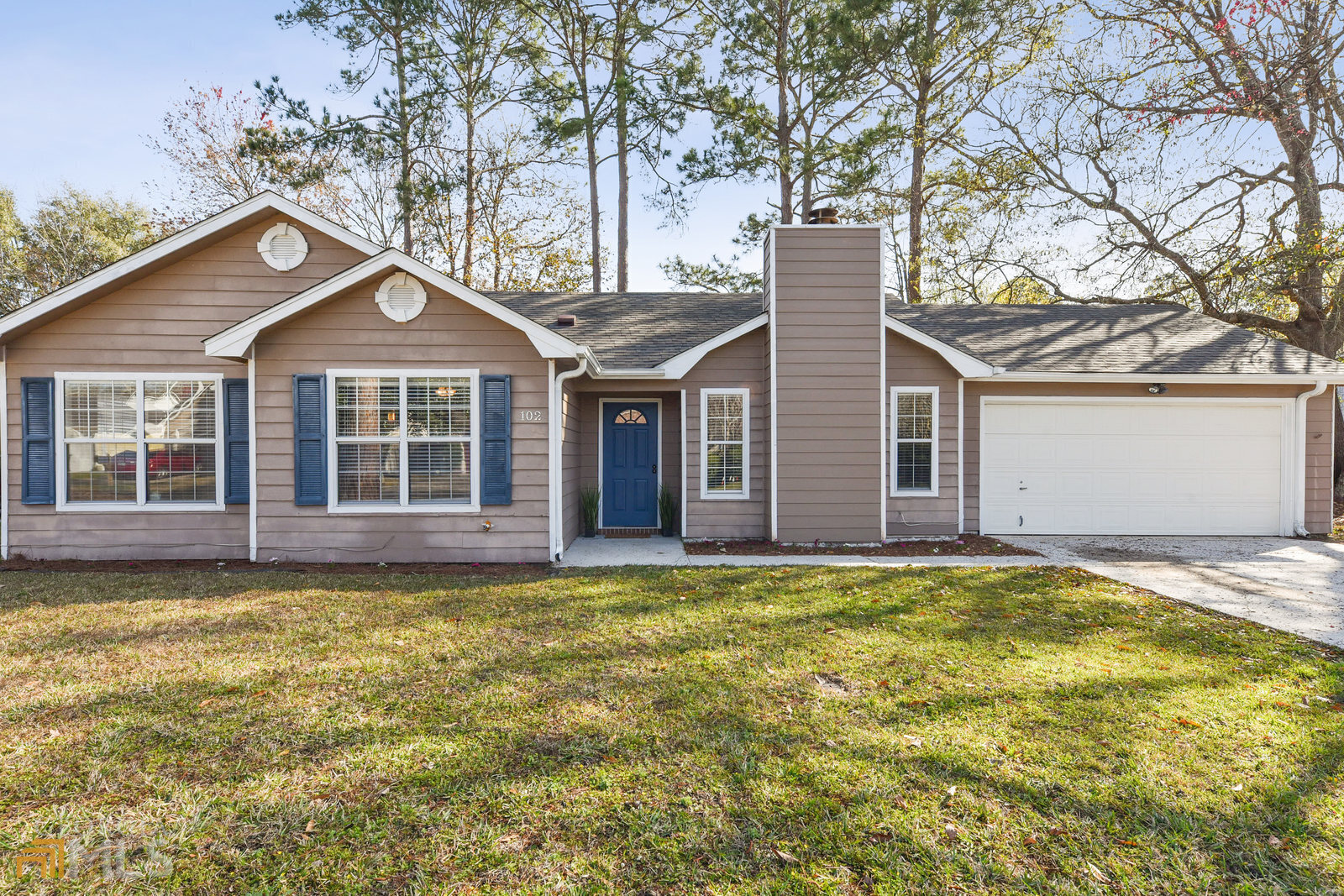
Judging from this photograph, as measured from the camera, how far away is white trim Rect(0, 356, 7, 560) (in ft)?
25.2

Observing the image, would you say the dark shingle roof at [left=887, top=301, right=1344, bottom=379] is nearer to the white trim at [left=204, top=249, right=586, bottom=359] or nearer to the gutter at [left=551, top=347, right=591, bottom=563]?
the gutter at [left=551, top=347, right=591, bottom=563]

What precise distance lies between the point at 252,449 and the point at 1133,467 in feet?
39.8

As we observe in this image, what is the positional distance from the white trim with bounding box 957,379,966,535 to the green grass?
394 centimetres

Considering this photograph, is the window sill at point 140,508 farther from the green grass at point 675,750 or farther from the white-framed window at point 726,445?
the white-framed window at point 726,445

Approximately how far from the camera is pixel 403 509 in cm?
755

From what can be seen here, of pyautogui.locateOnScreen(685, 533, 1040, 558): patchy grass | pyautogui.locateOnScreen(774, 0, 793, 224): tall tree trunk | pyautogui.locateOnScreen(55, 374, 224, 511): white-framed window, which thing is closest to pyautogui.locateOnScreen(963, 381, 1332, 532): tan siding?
pyautogui.locateOnScreen(685, 533, 1040, 558): patchy grass

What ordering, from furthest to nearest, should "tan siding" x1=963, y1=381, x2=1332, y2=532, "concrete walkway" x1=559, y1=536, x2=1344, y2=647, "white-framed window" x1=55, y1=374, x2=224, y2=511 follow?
1. "tan siding" x1=963, y1=381, x2=1332, y2=532
2. "white-framed window" x1=55, y1=374, x2=224, y2=511
3. "concrete walkway" x1=559, y1=536, x2=1344, y2=647

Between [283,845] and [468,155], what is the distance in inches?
702

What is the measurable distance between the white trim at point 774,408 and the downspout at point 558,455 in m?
2.72

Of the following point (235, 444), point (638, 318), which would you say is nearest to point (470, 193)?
point (638, 318)

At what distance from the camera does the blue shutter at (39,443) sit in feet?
25.2

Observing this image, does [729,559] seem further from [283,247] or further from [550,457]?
[283,247]

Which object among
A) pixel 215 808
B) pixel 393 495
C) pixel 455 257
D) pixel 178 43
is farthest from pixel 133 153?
pixel 215 808

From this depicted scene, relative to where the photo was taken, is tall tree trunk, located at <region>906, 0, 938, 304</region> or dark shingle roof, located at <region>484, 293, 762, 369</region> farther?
tall tree trunk, located at <region>906, 0, 938, 304</region>
